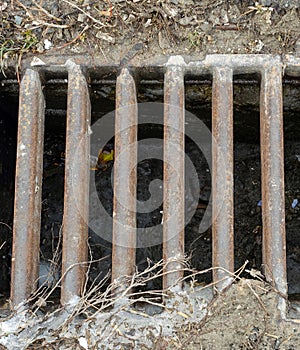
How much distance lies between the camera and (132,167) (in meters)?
2.36

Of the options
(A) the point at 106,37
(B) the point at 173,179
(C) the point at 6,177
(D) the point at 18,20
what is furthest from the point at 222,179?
(C) the point at 6,177

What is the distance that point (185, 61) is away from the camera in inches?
92.8

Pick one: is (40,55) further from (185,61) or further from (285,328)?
(285,328)

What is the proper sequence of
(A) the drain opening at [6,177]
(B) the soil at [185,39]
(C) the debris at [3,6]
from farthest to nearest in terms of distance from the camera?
(A) the drain opening at [6,177]
(C) the debris at [3,6]
(B) the soil at [185,39]

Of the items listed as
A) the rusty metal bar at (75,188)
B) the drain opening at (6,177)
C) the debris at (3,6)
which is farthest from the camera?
the drain opening at (6,177)

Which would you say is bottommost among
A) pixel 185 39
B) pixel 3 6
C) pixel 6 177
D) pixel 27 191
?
pixel 27 191

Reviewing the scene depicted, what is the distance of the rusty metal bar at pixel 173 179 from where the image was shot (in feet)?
7.44

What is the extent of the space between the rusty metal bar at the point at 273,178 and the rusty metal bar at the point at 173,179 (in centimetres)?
37

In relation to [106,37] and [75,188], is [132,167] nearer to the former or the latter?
[75,188]

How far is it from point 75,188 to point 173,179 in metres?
0.45

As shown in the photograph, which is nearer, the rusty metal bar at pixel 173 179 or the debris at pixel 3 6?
the rusty metal bar at pixel 173 179

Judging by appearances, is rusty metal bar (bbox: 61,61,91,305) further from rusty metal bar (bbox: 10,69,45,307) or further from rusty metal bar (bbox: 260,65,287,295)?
rusty metal bar (bbox: 260,65,287,295)

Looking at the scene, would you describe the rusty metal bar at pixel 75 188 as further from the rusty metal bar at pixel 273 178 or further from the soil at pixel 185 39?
the rusty metal bar at pixel 273 178

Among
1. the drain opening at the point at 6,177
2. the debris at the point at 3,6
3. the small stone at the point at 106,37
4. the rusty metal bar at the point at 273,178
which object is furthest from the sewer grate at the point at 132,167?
the drain opening at the point at 6,177
